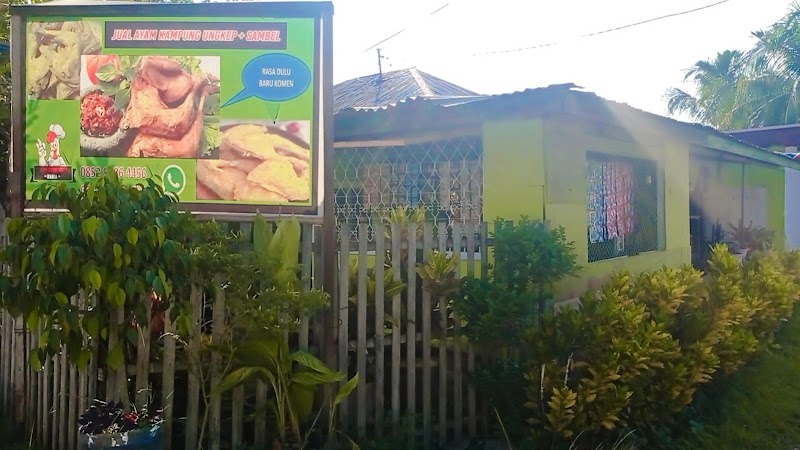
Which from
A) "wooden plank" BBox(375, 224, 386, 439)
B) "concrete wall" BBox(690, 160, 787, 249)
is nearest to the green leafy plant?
"concrete wall" BBox(690, 160, 787, 249)

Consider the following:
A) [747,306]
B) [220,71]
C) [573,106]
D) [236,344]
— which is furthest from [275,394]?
[747,306]

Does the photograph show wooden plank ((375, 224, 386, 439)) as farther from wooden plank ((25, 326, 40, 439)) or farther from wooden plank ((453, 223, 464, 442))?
wooden plank ((25, 326, 40, 439))

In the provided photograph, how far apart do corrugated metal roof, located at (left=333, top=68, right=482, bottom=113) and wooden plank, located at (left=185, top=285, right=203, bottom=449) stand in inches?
233

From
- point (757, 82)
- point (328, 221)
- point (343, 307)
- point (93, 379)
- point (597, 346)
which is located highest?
point (757, 82)

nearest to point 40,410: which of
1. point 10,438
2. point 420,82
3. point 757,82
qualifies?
point 10,438

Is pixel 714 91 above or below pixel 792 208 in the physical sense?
above

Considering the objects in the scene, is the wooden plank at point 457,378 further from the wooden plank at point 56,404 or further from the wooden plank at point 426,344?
the wooden plank at point 56,404

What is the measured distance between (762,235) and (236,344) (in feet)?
37.1

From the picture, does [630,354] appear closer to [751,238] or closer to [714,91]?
[751,238]

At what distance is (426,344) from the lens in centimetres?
476

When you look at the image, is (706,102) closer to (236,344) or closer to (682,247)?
(682,247)

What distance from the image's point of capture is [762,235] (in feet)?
41.7

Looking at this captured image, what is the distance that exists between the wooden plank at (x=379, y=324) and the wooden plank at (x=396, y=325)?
77mm

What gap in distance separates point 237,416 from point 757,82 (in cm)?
3155
